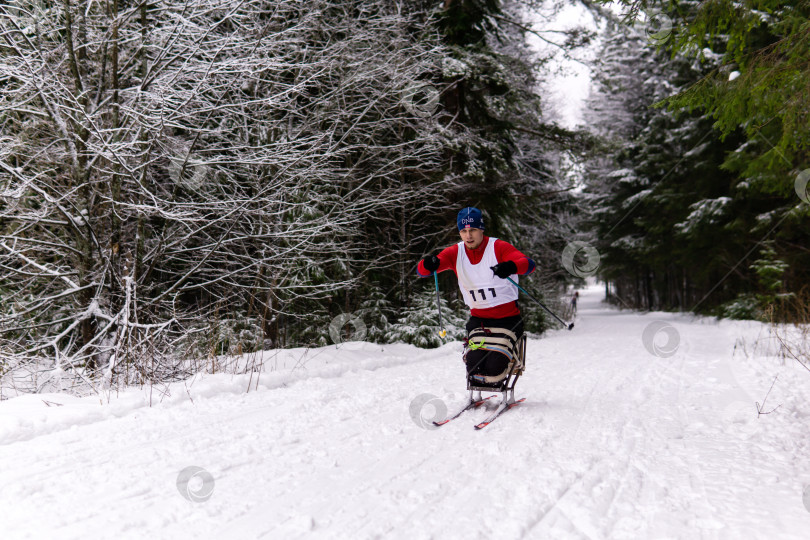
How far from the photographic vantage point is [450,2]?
11.8 meters

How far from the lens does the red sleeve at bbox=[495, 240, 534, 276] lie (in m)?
4.46

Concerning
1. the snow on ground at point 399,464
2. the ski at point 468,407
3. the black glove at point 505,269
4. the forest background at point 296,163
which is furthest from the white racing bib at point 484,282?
the forest background at point 296,163

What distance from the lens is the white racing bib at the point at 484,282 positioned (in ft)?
15.9

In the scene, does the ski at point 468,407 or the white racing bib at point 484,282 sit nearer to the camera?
the ski at point 468,407

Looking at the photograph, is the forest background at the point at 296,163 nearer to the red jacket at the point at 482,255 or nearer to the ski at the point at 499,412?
the red jacket at the point at 482,255

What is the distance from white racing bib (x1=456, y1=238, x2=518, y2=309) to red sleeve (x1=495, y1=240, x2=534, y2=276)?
0.06m

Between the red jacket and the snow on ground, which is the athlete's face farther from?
the snow on ground

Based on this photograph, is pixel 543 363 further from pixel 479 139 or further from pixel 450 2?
pixel 450 2

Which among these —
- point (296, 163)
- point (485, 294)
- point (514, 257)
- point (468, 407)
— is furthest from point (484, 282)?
point (296, 163)

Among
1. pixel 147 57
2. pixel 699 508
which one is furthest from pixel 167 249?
pixel 699 508

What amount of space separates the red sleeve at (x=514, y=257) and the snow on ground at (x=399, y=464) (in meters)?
1.45

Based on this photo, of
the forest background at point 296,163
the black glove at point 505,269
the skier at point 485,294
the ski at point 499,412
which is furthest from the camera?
the forest background at point 296,163

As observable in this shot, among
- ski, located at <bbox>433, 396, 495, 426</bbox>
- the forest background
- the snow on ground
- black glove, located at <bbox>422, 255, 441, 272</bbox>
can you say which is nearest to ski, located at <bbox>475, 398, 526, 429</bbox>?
the snow on ground

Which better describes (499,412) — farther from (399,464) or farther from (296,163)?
(296,163)
